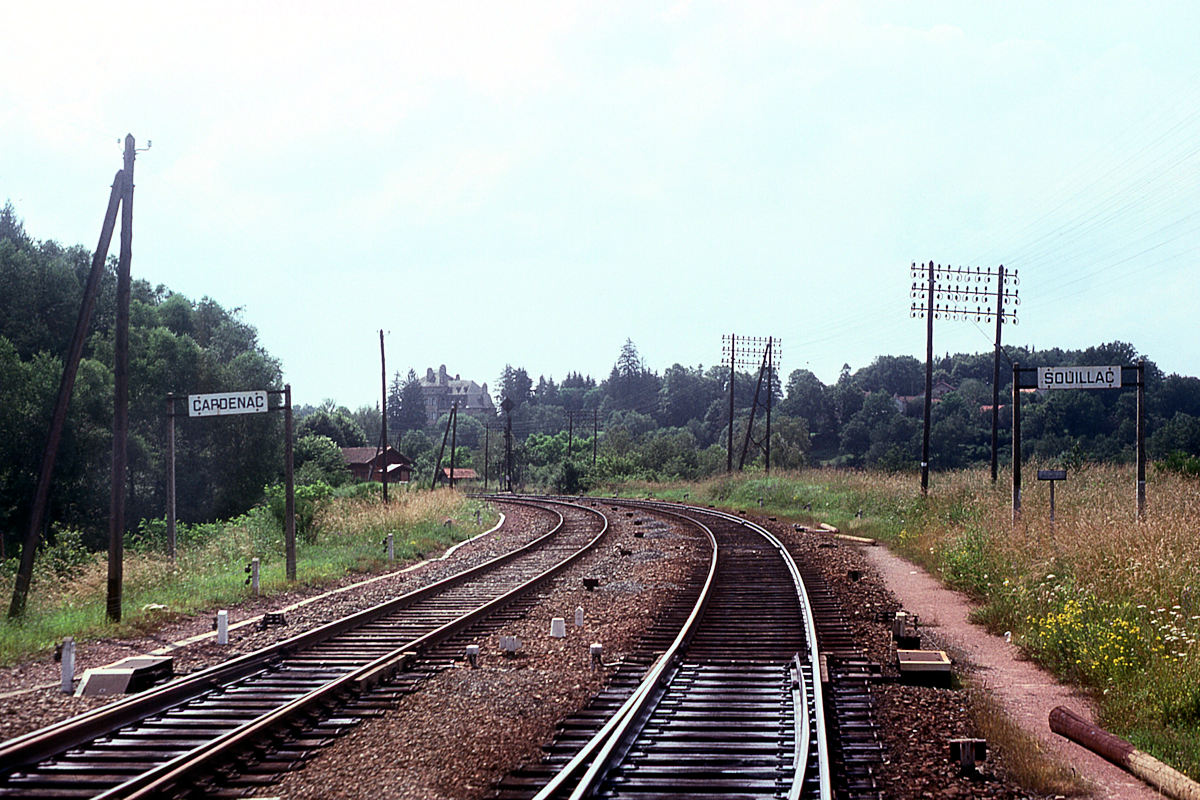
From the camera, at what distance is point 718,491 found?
168 ft

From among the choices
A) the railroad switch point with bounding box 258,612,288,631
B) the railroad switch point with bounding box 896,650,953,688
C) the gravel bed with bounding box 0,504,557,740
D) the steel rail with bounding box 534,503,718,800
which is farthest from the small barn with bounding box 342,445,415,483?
the railroad switch point with bounding box 896,650,953,688

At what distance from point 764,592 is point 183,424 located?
36367mm

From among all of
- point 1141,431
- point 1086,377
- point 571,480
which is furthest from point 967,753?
point 571,480

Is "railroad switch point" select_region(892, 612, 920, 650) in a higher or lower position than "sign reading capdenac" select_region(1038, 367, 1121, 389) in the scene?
lower

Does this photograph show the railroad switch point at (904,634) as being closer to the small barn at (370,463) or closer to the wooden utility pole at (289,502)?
the wooden utility pole at (289,502)

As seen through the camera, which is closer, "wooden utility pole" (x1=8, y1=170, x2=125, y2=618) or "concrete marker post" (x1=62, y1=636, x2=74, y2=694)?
"concrete marker post" (x1=62, y1=636, x2=74, y2=694)

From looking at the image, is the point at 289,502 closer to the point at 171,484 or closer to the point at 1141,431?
the point at 171,484

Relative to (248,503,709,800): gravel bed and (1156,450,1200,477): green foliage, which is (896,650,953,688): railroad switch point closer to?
(248,503,709,800): gravel bed

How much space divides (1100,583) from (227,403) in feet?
43.8

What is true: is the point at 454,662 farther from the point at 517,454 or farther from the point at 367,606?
the point at 517,454

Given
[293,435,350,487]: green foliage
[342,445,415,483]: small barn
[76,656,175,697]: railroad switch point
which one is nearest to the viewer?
[76,656,175,697]: railroad switch point

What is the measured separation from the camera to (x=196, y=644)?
37.9 feet

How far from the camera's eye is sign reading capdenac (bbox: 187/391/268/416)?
16.5m

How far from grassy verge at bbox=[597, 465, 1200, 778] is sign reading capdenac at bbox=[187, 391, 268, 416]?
1176 centimetres
